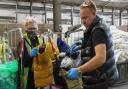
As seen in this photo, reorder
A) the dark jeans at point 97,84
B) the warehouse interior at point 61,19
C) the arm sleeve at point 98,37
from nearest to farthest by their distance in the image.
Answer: the arm sleeve at point 98,37
the dark jeans at point 97,84
the warehouse interior at point 61,19

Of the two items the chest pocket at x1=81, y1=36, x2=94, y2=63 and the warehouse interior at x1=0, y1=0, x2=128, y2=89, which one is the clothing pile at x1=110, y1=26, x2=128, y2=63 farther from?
the chest pocket at x1=81, y1=36, x2=94, y2=63

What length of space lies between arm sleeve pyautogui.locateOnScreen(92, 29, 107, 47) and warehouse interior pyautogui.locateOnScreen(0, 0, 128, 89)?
2.67 metres

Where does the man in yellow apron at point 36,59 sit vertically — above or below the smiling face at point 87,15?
below

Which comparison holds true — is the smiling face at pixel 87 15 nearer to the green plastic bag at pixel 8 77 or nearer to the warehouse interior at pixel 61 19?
the green plastic bag at pixel 8 77

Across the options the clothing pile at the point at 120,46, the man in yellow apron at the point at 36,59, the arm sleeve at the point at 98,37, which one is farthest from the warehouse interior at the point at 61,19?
the arm sleeve at the point at 98,37

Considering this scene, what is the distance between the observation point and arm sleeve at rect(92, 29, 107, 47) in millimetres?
1981

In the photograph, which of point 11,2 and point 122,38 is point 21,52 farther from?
point 11,2

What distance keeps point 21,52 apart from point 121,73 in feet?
11.2

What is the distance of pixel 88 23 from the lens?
209 cm

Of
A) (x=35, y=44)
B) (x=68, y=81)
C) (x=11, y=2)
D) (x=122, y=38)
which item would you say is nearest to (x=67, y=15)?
(x=11, y=2)

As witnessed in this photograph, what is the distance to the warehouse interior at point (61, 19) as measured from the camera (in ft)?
20.5

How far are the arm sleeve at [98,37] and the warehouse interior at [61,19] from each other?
2.67 metres

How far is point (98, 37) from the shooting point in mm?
2000

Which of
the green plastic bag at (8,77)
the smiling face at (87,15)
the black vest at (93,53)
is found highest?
the smiling face at (87,15)
